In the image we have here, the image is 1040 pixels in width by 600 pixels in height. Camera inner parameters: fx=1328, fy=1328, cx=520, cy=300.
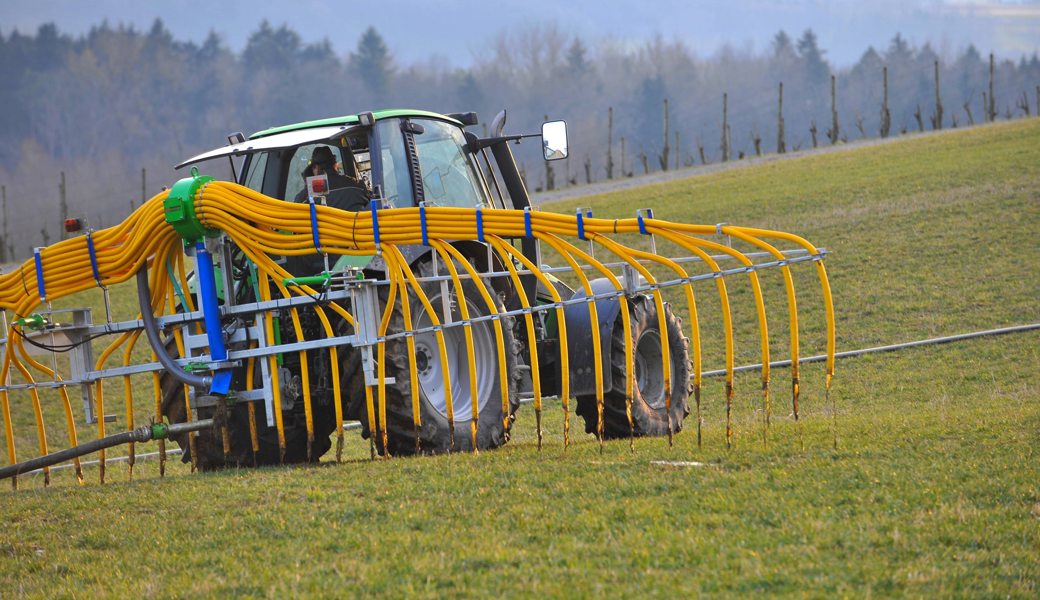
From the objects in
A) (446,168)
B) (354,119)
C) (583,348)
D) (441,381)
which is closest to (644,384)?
(583,348)

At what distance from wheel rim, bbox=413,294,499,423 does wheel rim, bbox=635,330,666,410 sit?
1700 millimetres

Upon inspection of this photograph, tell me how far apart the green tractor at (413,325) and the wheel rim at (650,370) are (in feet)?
0.11

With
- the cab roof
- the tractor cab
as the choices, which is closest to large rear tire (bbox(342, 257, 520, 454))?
the tractor cab

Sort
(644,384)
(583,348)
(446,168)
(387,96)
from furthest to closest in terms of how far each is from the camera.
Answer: (387,96) → (644,384) → (446,168) → (583,348)

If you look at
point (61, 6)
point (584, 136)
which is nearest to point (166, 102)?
point (584, 136)

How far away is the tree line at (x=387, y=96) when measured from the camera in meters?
88.6

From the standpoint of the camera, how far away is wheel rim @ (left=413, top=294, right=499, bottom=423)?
961cm

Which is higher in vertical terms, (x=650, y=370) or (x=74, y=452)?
(x=74, y=452)

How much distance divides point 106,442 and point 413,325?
2216 millimetres

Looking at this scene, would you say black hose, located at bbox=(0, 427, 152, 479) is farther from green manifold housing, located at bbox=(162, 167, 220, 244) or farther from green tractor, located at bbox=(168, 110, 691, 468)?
green manifold housing, located at bbox=(162, 167, 220, 244)

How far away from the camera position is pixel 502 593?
554 cm

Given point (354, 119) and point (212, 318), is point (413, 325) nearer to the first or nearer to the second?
point (212, 318)

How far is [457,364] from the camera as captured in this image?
32.8 feet

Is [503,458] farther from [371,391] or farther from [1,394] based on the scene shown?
[1,394]
